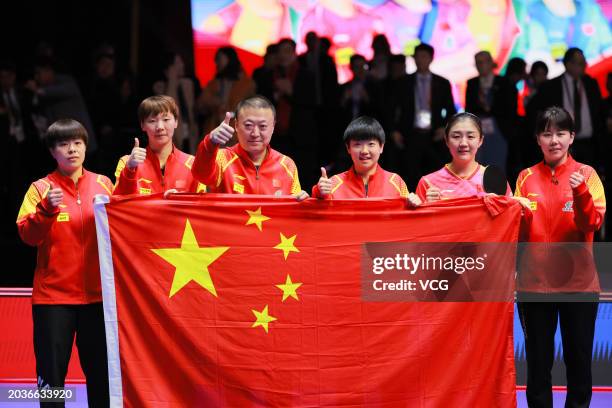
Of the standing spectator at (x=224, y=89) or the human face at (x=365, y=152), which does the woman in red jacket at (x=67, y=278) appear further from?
the standing spectator at (x=224, y=89)

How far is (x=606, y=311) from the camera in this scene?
6867 millimetres

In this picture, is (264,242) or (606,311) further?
(606,311)

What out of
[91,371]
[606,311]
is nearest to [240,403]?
[91,371]

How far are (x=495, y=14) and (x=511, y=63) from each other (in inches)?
29.5

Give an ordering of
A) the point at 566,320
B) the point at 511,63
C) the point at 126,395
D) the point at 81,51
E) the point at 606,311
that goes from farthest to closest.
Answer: the point at 81,51 → the point at 511,63 → the point at 606,311 → the point at 566,320 → the point at 126,395

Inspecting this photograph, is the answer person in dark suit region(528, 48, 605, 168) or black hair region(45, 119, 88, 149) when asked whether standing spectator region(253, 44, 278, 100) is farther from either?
black hair region(45, 119, 88, 149)

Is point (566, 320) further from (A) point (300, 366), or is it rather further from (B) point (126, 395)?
(B) point (126, 395)

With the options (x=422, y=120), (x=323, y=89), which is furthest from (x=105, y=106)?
(x=422, y=120)

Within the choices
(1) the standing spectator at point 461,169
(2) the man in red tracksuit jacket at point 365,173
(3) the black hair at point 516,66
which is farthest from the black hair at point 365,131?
(3) the black hair at point 516,66

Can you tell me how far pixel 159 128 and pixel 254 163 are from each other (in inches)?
23.1

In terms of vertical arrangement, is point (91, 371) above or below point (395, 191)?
below

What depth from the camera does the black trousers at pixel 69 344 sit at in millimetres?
5332

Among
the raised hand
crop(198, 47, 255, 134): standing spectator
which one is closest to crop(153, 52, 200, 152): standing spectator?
crop(198, 47, 255, 134): standing spectator

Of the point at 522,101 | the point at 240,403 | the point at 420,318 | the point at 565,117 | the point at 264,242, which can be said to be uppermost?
the point at 522,101
